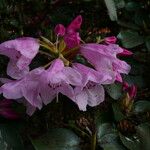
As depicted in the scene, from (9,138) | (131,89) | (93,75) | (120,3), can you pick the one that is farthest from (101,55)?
(120,3)

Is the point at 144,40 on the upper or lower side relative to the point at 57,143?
upper

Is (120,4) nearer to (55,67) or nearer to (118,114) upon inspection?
(118,114)

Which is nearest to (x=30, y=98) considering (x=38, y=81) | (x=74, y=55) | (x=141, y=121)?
(x=38, y=81)

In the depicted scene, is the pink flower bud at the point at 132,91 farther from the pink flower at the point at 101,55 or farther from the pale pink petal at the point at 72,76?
the pale pink petal at the point at 72,76

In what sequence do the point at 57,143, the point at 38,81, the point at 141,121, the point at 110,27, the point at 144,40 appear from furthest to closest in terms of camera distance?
the point at 110,27
the point at 144,40
the point at 141,121
the point at 57,143
the point at 38,81

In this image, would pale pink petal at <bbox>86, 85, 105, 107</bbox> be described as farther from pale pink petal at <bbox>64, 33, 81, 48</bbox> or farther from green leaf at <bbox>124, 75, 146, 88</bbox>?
green leaf at <bbox>124, 75, 146, 88</bbox>

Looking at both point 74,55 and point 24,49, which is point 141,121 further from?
point 24,49
